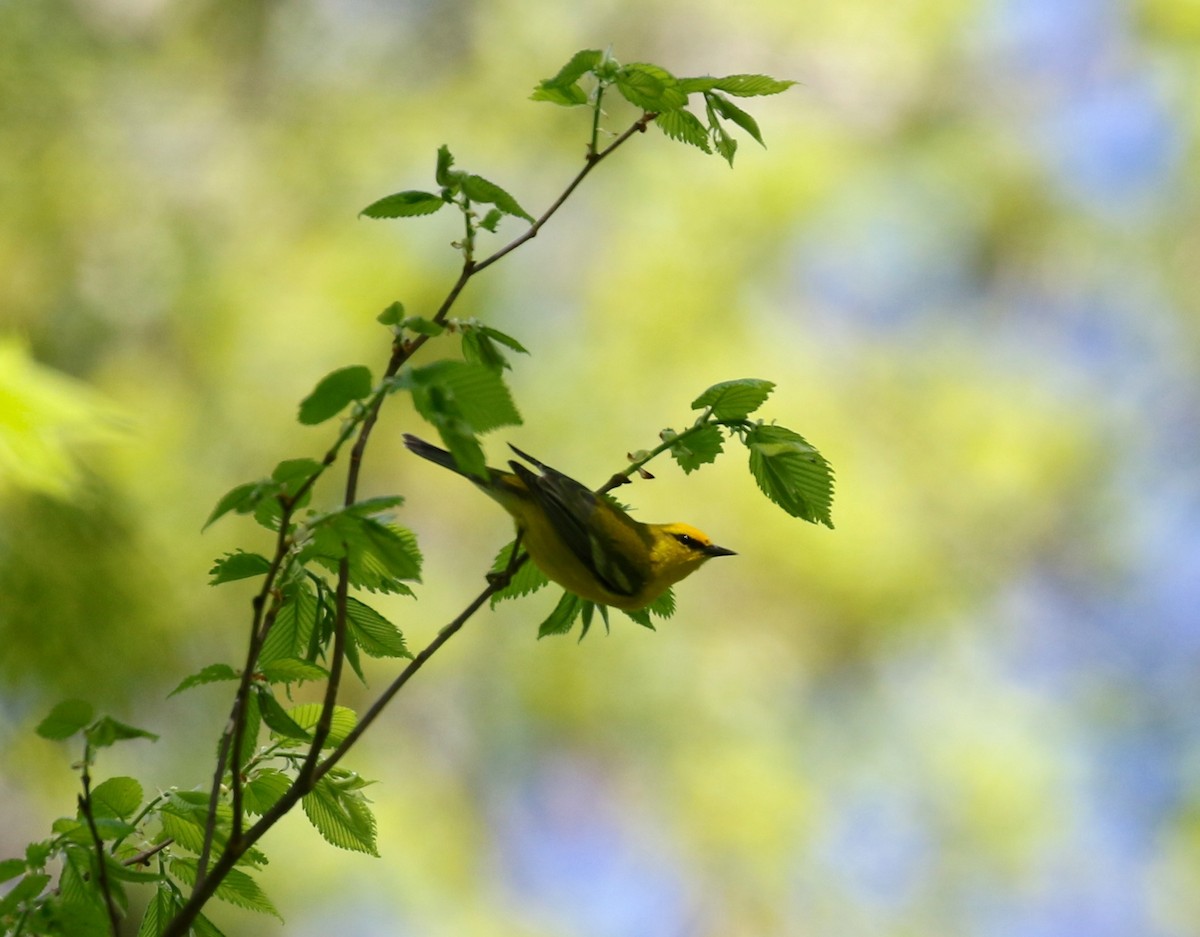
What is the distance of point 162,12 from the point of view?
6.79 meters

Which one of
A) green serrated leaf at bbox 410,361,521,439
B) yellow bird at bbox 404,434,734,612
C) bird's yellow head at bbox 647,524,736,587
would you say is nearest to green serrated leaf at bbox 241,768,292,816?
green serrated leaf at bbox 410,361,521,439

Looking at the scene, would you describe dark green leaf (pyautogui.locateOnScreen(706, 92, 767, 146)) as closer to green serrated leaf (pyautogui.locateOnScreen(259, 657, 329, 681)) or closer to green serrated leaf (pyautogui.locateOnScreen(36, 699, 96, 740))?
green serrated leaf (pyautogui.locateOnScreen(259, 657, 329, 681))

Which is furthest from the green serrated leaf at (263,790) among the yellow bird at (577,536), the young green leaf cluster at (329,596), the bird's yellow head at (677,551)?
the bird's yellow head at (677,551)

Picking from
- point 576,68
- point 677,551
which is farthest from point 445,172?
point 677,551

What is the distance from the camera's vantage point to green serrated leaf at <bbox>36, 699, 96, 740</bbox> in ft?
2.48

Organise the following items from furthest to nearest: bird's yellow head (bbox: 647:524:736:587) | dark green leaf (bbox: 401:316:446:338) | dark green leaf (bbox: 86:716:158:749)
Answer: bird's yellow head (bbox: 647:524:736:587) → dark green leaf (bbox: 401:316:446:338) → dark green leaf (bbox: 86:716:158:749)

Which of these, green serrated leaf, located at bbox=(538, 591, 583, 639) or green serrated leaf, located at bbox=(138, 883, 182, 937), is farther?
green serrated leaf, located at bbox=(538, 591, 583, 639)

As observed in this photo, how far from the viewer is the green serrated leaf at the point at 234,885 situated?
99cm

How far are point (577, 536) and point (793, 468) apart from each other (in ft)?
3.02

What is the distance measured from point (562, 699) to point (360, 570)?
527cm

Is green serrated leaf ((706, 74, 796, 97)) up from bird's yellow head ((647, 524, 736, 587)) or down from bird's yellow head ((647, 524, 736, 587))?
down

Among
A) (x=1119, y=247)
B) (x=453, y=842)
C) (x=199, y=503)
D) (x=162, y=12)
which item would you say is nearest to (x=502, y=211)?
(x=199, y=503)

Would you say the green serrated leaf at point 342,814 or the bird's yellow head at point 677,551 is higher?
the bird's yellow head at point 677,551

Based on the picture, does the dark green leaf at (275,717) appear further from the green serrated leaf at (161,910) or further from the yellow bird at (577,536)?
the yellow bird at (577,536)
